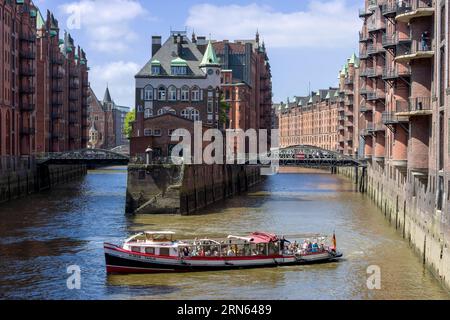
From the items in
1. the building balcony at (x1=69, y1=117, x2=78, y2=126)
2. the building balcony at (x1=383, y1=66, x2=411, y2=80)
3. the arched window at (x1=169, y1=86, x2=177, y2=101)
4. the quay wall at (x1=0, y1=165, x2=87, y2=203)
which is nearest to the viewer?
the building balcony at (x1=383, y1=66, x2=411, y2=80)

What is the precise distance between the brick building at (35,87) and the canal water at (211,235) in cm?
1205

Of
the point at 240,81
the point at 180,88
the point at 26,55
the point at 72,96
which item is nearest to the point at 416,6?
the point at 180,88

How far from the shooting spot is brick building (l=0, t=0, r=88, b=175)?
310 ft

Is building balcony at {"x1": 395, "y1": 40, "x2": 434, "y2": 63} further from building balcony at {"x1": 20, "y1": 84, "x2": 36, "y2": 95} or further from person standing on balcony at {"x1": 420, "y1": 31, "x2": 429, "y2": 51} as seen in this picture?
building balcony at {"x1": 20, "y1": 84, "x2": 36, "y2": 95}

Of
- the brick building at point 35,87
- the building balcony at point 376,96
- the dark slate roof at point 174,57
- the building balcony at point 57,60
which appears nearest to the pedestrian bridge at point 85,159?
the brick building at point 35,87

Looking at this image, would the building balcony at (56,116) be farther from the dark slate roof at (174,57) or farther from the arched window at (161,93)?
the arched window at (161,93)

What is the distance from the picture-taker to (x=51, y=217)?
234 feet

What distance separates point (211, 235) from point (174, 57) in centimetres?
5514

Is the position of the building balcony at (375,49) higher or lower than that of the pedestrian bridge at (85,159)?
higher

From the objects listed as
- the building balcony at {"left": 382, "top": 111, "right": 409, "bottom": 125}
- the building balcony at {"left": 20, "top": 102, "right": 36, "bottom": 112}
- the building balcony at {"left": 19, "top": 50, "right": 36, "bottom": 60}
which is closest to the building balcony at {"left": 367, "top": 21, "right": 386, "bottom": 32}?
the building balcony at {"left": 382, "top": 111, "right": 409, "bottom": 125}

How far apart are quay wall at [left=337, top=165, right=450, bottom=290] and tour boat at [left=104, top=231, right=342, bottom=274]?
5.91 metres

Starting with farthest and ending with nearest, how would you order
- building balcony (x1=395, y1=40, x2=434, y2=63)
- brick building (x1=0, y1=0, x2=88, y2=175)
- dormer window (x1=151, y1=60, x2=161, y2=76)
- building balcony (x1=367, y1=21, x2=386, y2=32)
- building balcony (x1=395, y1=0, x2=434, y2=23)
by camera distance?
dormer window (x1=151, y1=60, x2=161, y2=76) → brick building (x1=0, y1=0, x2=88, y2=175) → building balcony (x1=367, y1=21, x2=386, y2=32) → building balcony (x1=395, y1=0, x2=434, y2=23) → building balcony (x1=395, y1=40, x2=434, y2=63)

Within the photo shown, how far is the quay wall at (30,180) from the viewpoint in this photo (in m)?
86.5

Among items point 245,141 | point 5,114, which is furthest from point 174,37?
point 245,141
